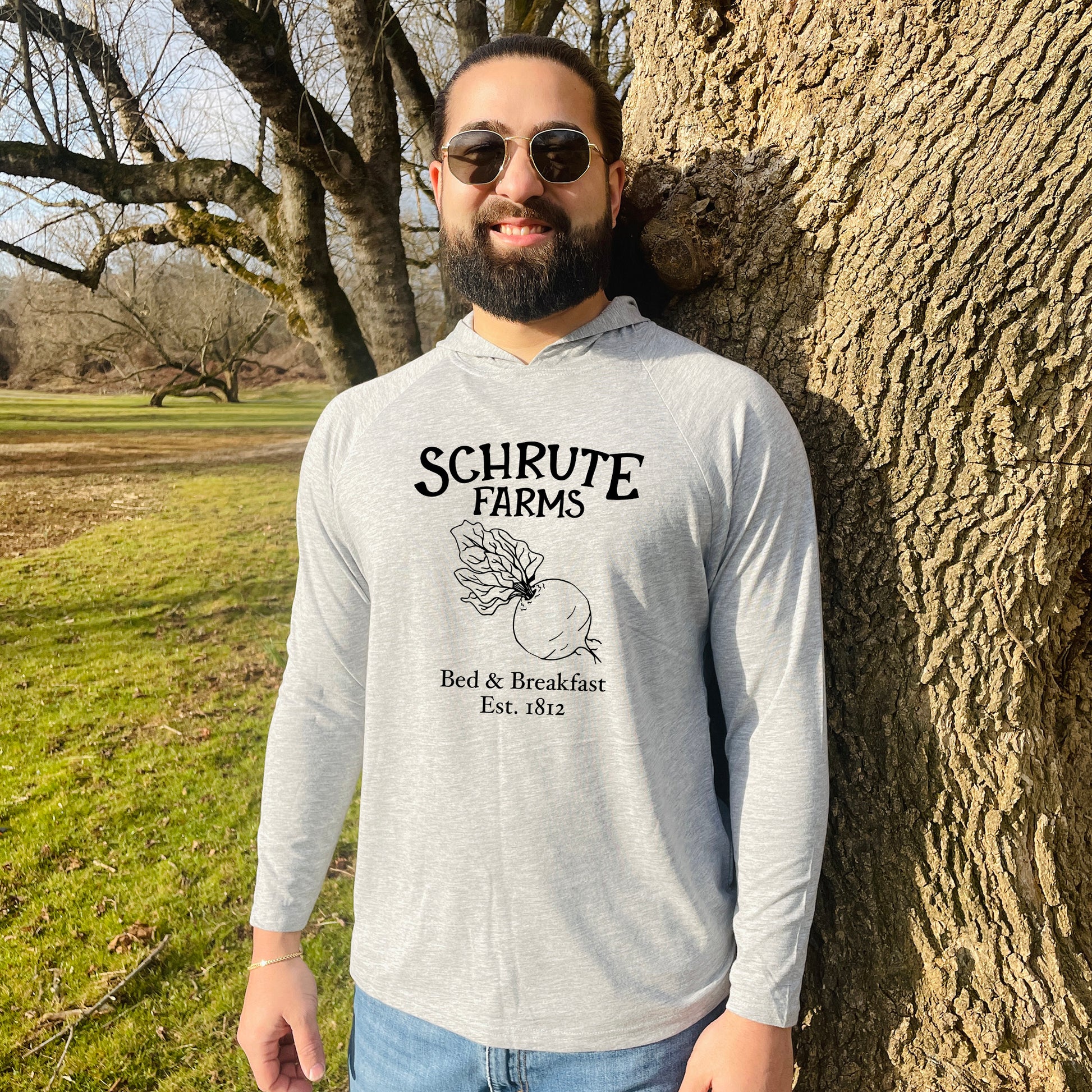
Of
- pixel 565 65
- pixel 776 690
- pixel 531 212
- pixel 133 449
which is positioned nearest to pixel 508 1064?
pixel 776 690

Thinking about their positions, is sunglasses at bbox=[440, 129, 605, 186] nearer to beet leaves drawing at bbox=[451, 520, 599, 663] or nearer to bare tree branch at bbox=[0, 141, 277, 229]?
beet leaves drawing at bbox=[451, 520, 599, 663]

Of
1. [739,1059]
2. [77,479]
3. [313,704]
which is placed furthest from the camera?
[77,479]

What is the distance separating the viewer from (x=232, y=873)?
343cm

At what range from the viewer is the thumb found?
143 cm

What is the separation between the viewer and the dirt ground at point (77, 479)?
13.9 feet

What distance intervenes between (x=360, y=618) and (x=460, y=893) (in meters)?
0.51

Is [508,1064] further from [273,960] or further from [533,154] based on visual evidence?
[533,154]

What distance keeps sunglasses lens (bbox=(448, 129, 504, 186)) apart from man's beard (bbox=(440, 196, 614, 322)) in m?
0.06

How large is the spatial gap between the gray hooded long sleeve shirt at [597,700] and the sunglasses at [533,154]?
0.39 meters

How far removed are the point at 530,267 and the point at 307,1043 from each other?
1485 millimetres

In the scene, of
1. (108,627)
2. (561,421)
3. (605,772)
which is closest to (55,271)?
(108,627)

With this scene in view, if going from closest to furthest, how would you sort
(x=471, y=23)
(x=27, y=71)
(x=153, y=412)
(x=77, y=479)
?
(x=27, y=71) → (x=471, y=23) → (x=77, y=479) → (x=153, y=412)

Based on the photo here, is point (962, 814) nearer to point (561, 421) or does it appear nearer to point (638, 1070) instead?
point (638, 1070)

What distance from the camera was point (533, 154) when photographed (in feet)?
4.49
